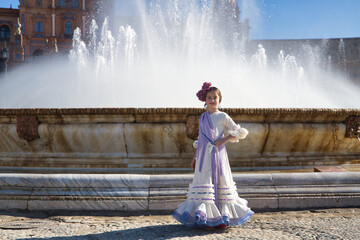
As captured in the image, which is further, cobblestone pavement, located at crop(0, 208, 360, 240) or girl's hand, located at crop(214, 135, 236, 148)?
girl's hand, located at crop(214, 135, 236, 148)

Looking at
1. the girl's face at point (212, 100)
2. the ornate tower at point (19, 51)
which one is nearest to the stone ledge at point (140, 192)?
the girl's face at point (212, 100)

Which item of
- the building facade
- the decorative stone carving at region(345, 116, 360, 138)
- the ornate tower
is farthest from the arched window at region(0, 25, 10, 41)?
the decorative stone carving at region(345, 116, 360, 138)

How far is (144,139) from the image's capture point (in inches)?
175

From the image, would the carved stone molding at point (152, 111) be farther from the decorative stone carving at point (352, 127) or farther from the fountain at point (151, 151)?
the decorative stone carving at point (352, 127)

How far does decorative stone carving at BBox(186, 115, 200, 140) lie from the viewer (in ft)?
14.2

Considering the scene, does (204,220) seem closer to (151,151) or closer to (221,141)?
(221,141)

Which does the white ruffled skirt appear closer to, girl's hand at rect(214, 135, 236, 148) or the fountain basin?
girl's hand at rect(214, 135, 236, 148)

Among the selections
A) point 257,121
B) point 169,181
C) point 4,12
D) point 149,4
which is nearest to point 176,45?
point 149,4

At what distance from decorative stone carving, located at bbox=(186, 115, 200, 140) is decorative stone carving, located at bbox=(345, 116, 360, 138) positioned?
1.98 metres

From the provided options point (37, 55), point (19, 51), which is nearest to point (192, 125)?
point (37, 55)

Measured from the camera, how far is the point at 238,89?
344 inches

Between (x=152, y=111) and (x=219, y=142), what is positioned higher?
(x=152, y=111)

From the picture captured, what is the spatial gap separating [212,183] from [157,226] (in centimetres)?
54

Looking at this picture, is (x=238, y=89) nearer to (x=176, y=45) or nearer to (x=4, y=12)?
(x=176, y=45)
